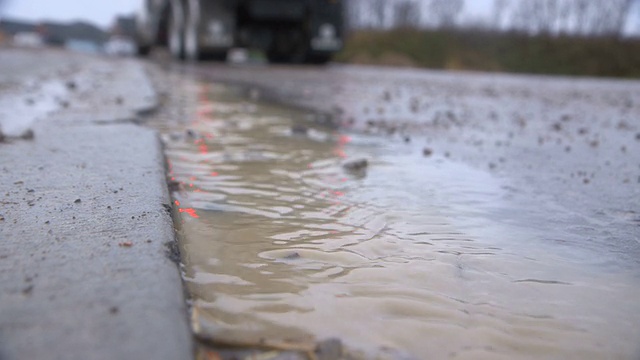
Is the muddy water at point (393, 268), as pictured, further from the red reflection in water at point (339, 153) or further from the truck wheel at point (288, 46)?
the truck wheel at point (288, 46)

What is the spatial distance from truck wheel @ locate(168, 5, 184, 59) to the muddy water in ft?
33.4

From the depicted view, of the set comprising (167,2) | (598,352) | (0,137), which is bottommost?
(598,352)

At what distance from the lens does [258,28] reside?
475 inches

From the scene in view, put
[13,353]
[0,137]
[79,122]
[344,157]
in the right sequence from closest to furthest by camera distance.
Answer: [13,353], [0,137], [344,157], [79,122]

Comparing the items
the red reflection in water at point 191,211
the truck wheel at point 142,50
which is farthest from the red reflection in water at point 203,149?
the truck wheel at point 142,50

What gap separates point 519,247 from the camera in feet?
5.52

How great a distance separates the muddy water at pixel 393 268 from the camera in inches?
45.1

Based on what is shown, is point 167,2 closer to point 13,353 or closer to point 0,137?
point 0,137

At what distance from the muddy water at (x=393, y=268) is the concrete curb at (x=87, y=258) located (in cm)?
13

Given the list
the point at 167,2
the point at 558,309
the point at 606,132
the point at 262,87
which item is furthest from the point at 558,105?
the point at 167,2

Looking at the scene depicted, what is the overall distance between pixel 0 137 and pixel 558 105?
5.74 meters

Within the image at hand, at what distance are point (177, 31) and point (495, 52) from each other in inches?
840

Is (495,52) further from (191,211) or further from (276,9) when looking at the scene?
(191,211)

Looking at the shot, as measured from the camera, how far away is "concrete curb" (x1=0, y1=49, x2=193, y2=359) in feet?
2.99
